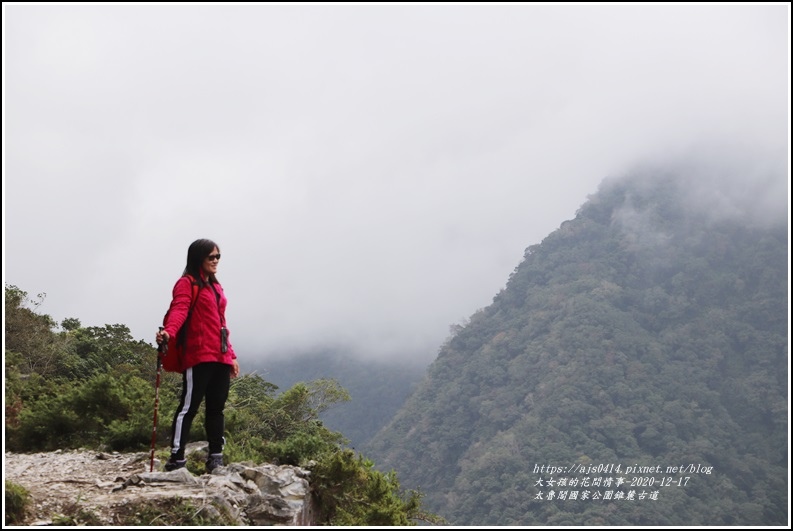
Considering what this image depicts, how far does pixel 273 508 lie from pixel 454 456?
2944 inches

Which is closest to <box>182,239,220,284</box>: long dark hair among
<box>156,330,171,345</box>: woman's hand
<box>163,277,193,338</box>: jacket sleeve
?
<box>163,277,193,338</box>: jacket sleeve

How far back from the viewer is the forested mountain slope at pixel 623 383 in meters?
56.3

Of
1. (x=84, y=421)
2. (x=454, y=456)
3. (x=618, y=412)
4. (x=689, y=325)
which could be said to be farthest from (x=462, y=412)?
(x=84, y=421)

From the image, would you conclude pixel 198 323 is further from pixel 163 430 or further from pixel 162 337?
pixel 163 430

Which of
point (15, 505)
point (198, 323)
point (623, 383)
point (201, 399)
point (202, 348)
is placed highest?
point (623, 383)

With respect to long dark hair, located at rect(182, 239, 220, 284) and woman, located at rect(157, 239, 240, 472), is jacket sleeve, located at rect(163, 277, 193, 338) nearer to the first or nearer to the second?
woman, located at rect(157, 239, 240, 472)

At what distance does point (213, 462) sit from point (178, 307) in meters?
1.37

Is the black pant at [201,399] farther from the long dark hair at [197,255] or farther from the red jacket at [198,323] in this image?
the long dark hair at [197,255]

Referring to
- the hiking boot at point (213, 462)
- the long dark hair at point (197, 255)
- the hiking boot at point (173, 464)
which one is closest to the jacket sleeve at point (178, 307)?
the long dark hair at point (197, 255)

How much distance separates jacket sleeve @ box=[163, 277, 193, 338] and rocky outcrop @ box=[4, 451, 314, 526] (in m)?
1.12

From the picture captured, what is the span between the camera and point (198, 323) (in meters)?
5.48

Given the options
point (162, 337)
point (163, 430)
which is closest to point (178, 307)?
point (162, 337)

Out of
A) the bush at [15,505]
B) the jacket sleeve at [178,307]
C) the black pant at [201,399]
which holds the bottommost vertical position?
the bush at [15,505]

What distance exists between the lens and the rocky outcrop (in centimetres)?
465
